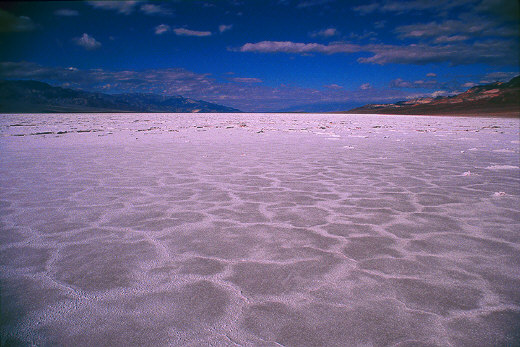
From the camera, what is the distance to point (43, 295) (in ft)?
5.37

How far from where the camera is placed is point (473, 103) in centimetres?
7356

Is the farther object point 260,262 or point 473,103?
point 473,103

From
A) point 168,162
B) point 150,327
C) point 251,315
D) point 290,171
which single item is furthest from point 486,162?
point 150,327

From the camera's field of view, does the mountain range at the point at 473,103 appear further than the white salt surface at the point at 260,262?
Yes

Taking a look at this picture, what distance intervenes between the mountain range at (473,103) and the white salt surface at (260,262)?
2566 inches

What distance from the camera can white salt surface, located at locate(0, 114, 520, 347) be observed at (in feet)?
4.56

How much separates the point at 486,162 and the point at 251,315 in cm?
593

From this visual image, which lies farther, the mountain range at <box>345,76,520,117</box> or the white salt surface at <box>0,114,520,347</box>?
the mountain range at <box>345,76,520,117</box>

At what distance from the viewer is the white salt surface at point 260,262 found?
139 cm

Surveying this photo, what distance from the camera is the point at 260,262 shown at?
1981 mm

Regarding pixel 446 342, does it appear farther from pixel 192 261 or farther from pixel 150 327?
pixel 192 261

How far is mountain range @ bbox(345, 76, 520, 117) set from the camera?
64.3 metres

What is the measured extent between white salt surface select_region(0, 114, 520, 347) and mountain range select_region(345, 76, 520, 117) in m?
65.2

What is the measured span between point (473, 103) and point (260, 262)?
87424 millimetres
